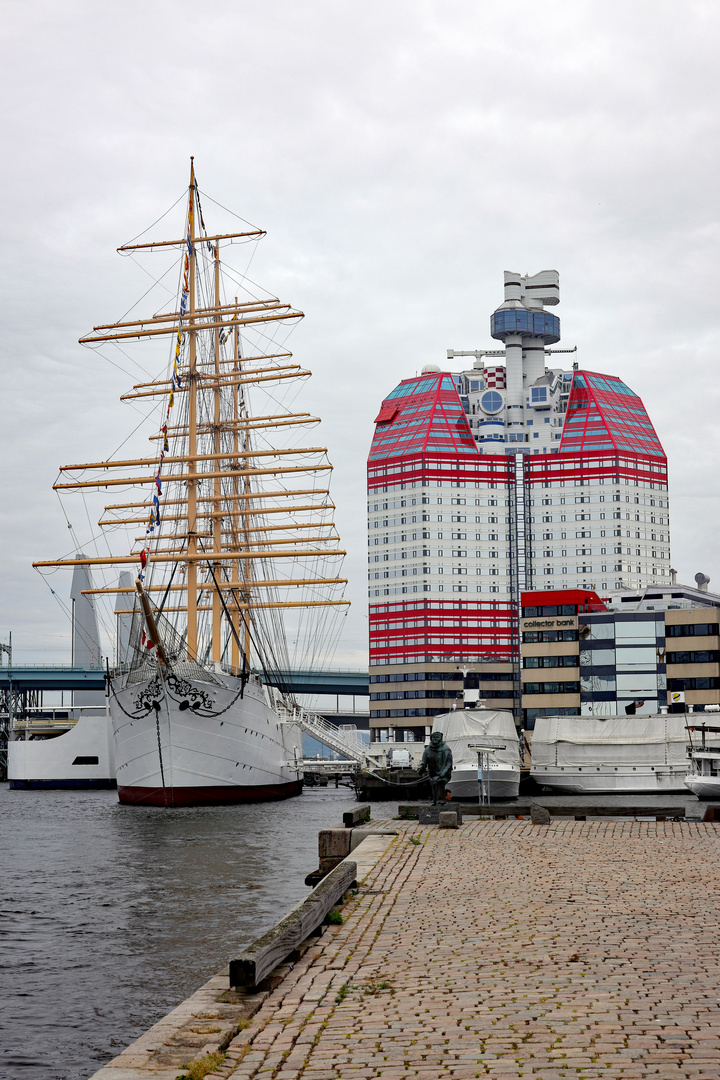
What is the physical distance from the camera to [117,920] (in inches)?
955

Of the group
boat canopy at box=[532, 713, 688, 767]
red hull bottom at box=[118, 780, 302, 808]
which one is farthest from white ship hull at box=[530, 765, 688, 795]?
red hull bottom at box=[118, 780, 302, 808]

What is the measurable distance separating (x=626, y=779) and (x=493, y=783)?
1293 centimetres

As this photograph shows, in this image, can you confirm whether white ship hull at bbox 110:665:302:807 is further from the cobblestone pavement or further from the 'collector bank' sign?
the 'collector bank' sign

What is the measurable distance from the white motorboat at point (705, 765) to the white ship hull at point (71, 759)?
62.0 m

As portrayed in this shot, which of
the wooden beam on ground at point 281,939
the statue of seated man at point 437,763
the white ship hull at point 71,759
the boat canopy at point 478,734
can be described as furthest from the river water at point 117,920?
the white ship hull at point 71,759

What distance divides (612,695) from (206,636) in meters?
53.6

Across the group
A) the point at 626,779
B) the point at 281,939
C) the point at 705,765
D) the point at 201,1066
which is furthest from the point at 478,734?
the point at 201,1066

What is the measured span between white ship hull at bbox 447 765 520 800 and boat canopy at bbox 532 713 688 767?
9.51 m

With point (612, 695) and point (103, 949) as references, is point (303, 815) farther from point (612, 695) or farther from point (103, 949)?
point (612, 695)

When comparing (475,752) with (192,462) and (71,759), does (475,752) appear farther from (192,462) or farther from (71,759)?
(71,759)

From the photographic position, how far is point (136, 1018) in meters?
15.6

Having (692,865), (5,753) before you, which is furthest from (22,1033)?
(5,753)

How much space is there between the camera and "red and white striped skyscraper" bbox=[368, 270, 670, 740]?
178 metres

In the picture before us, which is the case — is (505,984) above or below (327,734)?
above
